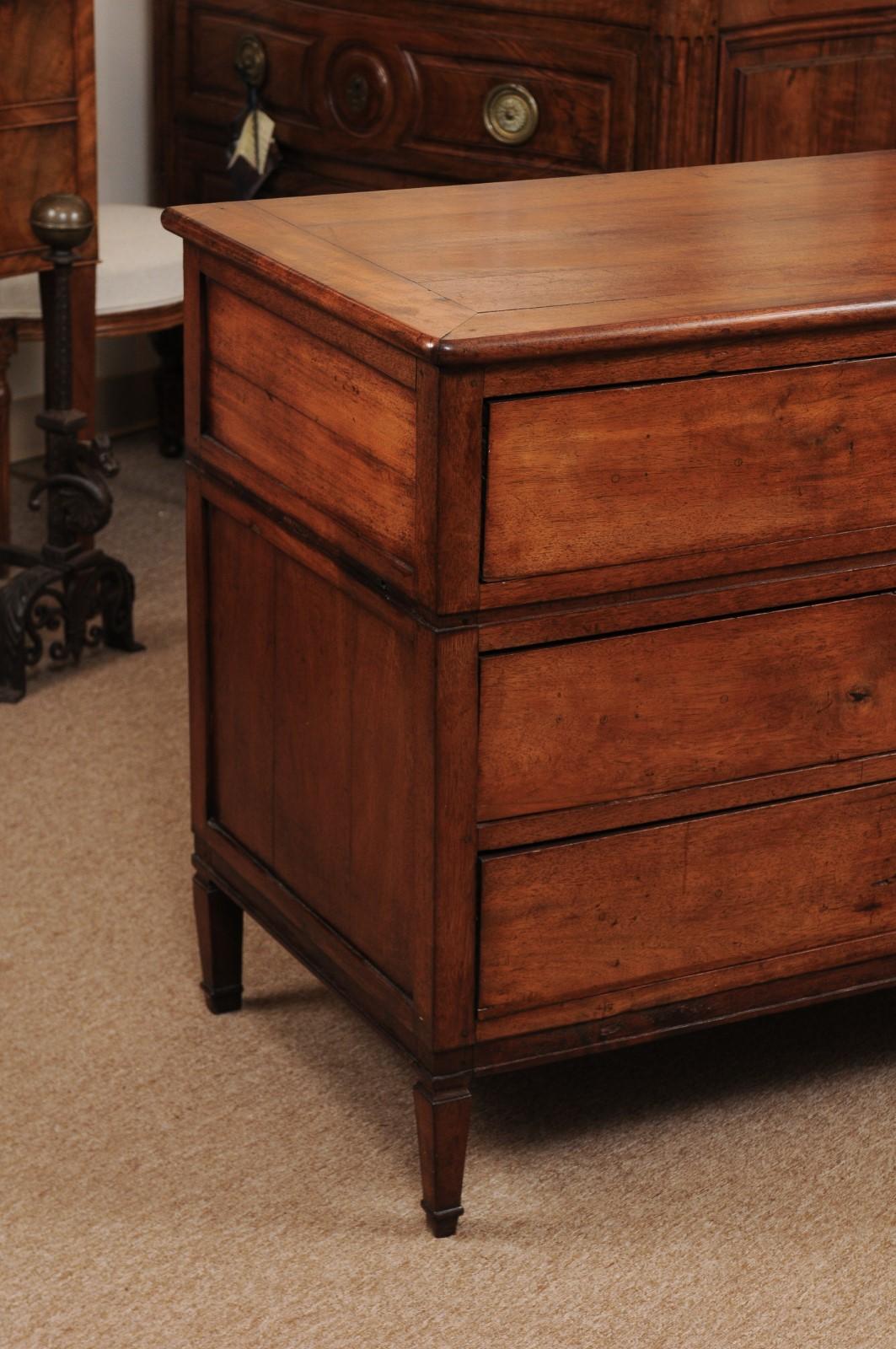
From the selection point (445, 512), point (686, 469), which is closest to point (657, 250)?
point (686, 469)

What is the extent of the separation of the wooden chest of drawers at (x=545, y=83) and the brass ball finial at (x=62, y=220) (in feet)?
2.39

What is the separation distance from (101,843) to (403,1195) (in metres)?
0.81

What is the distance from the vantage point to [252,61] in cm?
359

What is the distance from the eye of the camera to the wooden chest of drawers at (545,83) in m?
3.04

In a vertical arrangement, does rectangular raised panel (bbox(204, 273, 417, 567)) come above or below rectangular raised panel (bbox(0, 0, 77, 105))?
below

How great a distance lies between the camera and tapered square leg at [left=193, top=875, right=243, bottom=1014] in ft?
7.00

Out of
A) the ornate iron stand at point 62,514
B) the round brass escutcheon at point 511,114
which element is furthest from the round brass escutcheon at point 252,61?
the ornate iron stand at point 62,514

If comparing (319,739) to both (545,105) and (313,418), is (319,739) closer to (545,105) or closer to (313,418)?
(313,418)

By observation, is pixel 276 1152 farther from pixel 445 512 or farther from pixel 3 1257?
pixel 445 512

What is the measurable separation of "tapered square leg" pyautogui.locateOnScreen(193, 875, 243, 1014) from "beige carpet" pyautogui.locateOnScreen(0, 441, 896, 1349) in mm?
30

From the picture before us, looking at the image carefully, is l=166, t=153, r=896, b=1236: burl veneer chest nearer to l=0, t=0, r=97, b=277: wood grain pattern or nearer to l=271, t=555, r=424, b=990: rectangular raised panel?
l=271, t=555, r=424, b=990: rectangular raised panel

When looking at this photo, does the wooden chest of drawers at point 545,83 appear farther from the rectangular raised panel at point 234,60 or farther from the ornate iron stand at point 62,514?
the ornate iron stand at point 62,514

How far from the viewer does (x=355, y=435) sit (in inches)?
65.7

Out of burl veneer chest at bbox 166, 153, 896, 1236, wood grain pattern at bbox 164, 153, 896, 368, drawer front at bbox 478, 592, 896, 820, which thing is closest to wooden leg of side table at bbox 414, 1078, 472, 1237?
burl veneer chest at bbox 166, 153, 896, 1236
